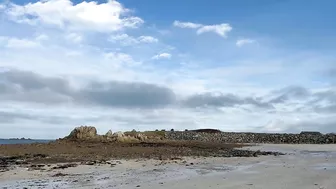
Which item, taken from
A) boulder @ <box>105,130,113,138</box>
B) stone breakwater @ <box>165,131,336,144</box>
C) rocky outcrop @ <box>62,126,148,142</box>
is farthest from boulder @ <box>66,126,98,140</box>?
stone breakwater @ <box>165,131,336,144</box>

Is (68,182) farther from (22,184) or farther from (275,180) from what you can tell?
(275,180)

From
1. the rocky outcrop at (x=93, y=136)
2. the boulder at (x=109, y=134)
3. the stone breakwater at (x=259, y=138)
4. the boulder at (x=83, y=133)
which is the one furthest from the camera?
the stone breakwater at (x=259, y=138)

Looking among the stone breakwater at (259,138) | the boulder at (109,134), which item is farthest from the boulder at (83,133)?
the stone breakwater at (259,138)

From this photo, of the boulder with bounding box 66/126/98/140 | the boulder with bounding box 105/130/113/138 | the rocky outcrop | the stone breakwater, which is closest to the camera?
the rocky outcrop

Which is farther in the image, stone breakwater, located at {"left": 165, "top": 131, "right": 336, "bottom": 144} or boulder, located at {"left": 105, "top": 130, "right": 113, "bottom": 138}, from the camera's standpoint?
stone breakwater, located at {"left": 165, "top": 131, "right": 336, "bottom": 144}

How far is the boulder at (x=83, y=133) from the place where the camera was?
5116 cm

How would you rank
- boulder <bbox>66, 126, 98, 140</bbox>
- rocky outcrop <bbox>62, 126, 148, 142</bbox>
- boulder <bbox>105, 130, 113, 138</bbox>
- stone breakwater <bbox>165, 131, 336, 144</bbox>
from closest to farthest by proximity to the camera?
rocky outcrop <bbox>62, 126, 148, 142</bbox> < boulder <bbox>66, 126, 98, 140</bbox> < boulder <bbox>105, 130, 113, 138</bbox> < stone breakwater <bbox>165, 131, 336, 144</bbox>

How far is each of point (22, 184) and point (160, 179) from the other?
4938mm

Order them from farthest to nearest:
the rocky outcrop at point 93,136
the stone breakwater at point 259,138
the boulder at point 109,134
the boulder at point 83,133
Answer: the stone breakwater at point 259,138, the boulder at point 109,134, the boulder at point 83,133, the rocky outcrop at point 93,136

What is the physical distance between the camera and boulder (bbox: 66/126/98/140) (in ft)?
168

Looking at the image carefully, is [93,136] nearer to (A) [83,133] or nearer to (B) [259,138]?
(A) [83,133]

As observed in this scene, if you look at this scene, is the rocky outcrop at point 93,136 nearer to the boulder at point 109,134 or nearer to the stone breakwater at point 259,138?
the boulder at point 109,134

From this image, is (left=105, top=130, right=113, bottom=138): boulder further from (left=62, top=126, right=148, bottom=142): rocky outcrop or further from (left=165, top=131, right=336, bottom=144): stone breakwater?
(left=165, top=131, right=336, bottom=144): stone breakwater

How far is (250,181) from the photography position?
14.8 m
